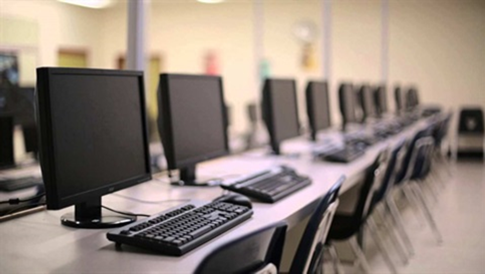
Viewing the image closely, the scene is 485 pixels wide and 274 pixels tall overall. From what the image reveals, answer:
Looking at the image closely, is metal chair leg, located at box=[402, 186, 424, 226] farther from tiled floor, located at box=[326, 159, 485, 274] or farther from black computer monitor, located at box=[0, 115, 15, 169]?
black computer monitor, located at box=[0, 115, 15, 169]

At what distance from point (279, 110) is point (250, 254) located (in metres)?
2.07

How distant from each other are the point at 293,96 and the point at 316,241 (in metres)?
1.90

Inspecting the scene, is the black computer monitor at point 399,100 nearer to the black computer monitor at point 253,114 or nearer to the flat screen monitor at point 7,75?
the black computer monitor at point 253,114

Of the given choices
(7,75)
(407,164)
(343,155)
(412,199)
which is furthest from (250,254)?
(412,199)

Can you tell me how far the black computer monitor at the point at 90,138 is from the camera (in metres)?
1.49

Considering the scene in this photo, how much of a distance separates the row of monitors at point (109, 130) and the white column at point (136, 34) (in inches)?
24.9

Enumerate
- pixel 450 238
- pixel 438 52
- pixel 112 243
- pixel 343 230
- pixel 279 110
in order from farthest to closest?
pixel 438 52, pixel 450 238, pixel 279 110, pixel 343 230, pixel 112 243

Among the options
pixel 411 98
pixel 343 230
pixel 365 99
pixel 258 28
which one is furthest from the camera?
pixel 258 28

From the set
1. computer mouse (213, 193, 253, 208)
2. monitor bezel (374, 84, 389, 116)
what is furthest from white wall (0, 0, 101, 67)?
computer mouse (213, 193, 253, 208)

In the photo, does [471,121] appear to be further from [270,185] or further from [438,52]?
[270,185]

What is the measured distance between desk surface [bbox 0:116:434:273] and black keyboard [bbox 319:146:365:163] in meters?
0.44

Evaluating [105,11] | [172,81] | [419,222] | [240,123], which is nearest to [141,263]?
[172,81]

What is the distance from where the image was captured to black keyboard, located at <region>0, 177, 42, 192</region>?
2.74m

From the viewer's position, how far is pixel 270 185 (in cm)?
224
